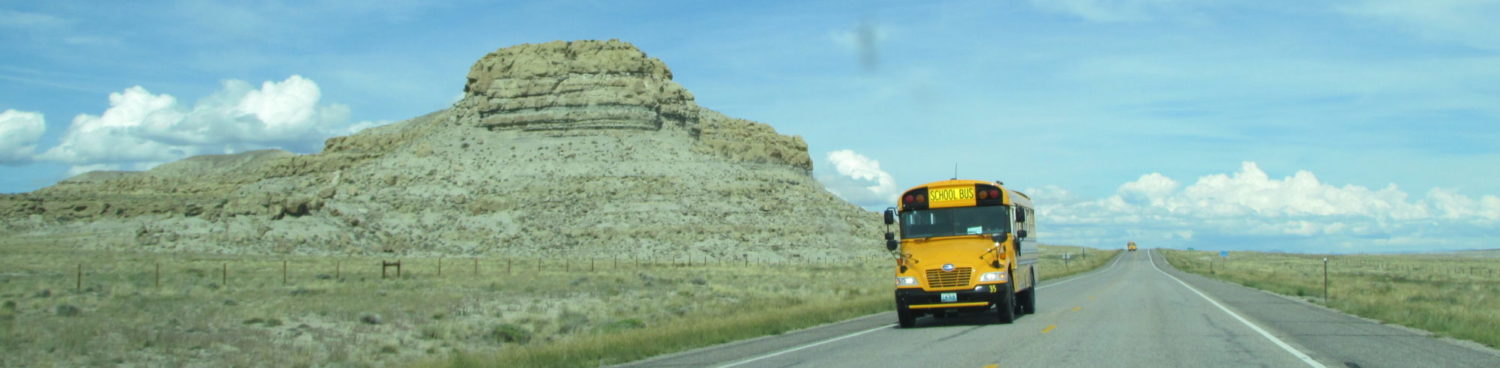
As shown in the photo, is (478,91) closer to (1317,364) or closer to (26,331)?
(26,331)

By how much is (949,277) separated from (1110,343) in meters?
4.43

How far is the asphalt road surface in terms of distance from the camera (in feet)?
41.5

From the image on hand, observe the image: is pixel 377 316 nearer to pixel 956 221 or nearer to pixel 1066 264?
pixel 956 221

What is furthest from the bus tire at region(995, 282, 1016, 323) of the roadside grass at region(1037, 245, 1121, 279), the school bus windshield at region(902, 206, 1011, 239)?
the roadside grass at region(1037, 245, 1121, 279)

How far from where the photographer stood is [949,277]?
18859mm

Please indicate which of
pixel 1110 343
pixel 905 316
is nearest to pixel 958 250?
pixel 905 316

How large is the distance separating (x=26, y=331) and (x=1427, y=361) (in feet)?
72.8

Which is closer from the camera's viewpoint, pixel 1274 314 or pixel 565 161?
pixel 1274 314

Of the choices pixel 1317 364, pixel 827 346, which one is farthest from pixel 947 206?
pixel 1317 364

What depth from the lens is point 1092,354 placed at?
13.1m

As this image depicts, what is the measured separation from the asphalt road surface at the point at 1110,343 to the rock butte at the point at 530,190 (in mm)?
58345

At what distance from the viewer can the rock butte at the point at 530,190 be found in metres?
78.8

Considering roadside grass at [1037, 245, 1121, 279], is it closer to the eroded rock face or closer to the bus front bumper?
the bus front bumper

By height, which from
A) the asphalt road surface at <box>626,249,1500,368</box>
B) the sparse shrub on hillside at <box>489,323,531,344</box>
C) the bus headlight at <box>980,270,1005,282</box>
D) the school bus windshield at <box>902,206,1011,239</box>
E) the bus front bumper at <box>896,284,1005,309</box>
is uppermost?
the school bus windshield at <box>902,206,1011,239</box>
